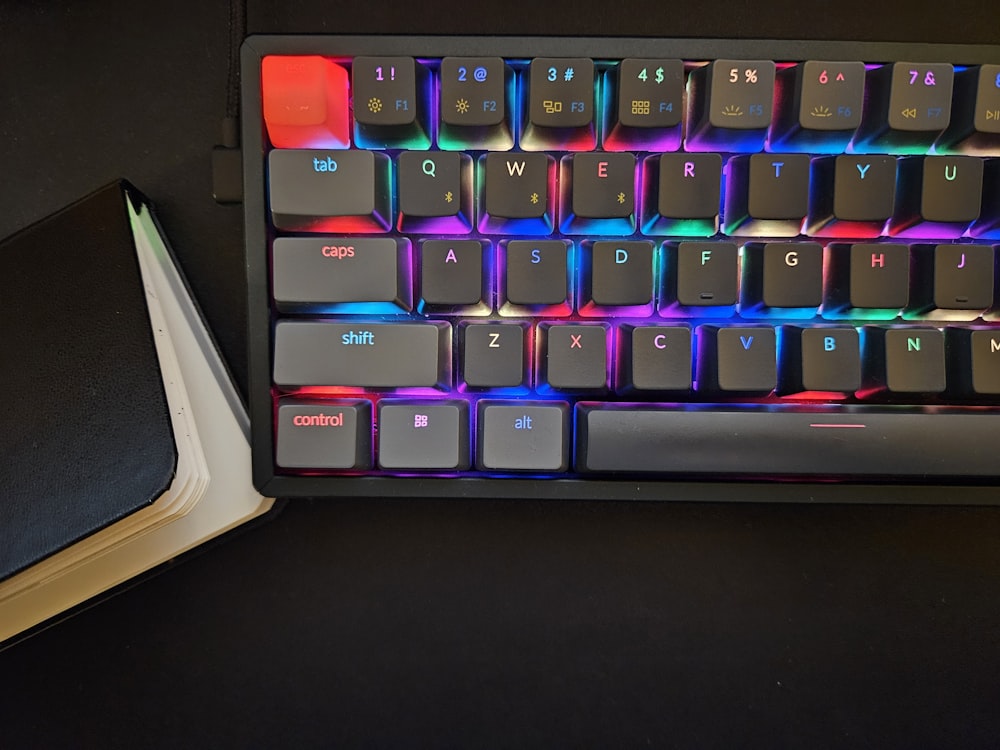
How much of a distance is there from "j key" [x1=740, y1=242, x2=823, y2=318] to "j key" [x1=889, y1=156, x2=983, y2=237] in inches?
2.7

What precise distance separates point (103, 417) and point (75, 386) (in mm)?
33

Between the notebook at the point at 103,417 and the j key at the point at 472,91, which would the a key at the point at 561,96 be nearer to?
the j key at the point at 472,91

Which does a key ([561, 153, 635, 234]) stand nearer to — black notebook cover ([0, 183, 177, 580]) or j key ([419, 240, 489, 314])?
j key ([419, 240, 489, 314])

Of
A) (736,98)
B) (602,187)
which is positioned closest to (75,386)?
(602,187)

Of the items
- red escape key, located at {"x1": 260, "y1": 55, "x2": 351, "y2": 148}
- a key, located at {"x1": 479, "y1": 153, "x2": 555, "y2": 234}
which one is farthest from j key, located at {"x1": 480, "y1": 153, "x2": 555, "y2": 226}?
red escape key, located at {"x1": 260, "y1": 55, "x2": 351, "y2": 148}

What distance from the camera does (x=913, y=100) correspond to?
16.1 inches

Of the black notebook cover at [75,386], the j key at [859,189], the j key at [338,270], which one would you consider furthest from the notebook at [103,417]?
the j key at [859,189]

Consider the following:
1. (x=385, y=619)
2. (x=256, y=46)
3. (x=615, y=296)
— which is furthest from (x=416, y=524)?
(x=256, y=46)

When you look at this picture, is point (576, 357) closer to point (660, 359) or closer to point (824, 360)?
point (660, 359)

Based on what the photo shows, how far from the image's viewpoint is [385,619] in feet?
1.62

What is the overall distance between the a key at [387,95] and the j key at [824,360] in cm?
29

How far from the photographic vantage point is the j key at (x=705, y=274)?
42 cm

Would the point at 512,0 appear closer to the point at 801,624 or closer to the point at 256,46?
the point at 256,46

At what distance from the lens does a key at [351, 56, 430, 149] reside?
404 mm
